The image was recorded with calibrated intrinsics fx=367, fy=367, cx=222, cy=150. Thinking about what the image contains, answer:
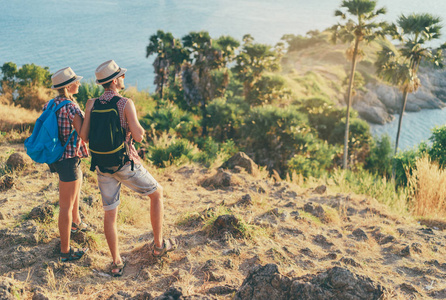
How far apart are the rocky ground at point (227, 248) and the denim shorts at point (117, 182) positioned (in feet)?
2.70

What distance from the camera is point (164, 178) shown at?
292 inches

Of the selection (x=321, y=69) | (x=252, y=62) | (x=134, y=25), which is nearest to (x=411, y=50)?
(x=252, y=62)

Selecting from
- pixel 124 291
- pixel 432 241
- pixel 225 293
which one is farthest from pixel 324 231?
pixel 124 291

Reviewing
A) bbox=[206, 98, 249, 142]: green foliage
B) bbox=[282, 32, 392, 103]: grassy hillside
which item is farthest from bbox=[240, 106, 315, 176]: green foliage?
bbox=[282, 32, 392, 103]: grassy hillside

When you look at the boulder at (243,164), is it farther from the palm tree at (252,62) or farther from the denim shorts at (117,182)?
the palm tree at (252,62)

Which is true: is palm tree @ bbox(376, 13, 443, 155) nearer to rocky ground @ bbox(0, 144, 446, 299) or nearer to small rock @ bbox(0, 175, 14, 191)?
rocky ground @ bbox(0, 144, 446, 299)

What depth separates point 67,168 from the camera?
3.53 meters

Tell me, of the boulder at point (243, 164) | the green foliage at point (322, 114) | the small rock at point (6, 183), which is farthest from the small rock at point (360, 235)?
the green foliage at point (322, 114)

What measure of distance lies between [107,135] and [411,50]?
85.2 ft

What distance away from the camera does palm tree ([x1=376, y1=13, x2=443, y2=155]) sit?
23.7m

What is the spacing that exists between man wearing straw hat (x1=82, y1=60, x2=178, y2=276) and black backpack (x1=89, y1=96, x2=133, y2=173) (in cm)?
5

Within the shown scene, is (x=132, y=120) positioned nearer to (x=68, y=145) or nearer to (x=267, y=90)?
(x=68, y=145)

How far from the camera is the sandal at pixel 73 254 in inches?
148

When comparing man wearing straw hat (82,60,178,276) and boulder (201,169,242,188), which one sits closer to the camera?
man wearing straw hat (82,60,178,276)
